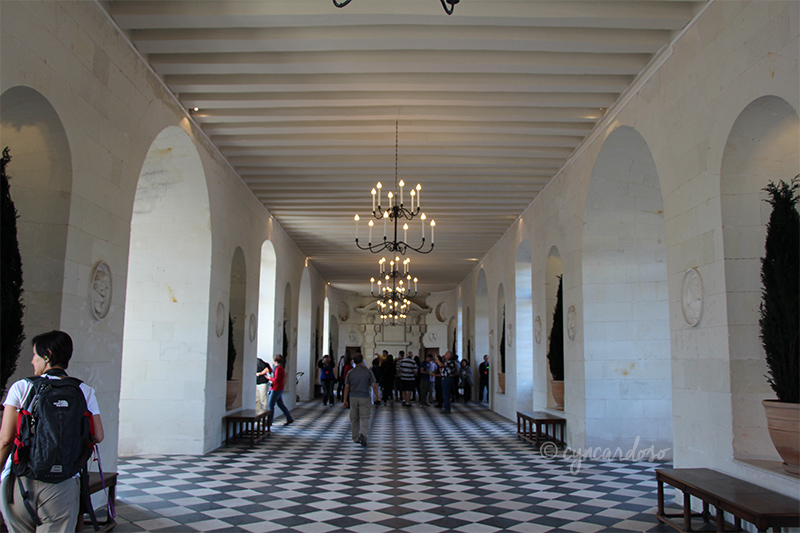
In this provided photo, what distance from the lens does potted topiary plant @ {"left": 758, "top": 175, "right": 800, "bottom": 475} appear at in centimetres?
A: 369

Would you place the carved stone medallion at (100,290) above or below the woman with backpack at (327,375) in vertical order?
above

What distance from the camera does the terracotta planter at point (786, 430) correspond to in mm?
3617

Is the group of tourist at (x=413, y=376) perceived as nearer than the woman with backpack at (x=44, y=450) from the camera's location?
No

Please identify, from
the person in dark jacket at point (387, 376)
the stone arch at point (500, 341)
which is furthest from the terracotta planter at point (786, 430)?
the person in dark jacket at point (387, 376)

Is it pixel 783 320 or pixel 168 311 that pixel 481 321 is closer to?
pixel 168 311

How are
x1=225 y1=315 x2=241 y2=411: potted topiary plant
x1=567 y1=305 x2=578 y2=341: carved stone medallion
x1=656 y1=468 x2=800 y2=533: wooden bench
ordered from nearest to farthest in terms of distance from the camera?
x1=656 y1=468 x2=800 y2=533: wooden bench < x1=567 y1=305 x2=578 y2=341: carved stone medallion < x1=225 y1=315 x2=241 y2=411: potted topiary plant

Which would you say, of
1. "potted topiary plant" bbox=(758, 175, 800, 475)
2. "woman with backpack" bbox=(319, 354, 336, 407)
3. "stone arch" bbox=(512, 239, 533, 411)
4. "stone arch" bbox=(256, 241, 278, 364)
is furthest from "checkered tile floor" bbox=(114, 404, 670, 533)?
"woman with backpack" bbox=(319, 354, 336, 407)

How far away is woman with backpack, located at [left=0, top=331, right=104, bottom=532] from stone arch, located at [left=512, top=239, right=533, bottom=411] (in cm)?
930

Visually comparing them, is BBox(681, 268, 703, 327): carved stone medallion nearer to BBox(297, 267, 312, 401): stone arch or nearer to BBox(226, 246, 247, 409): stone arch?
BBox(226, 246, 247, 409): stone arch

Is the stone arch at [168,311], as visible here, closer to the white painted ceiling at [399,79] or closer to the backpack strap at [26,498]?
the white painted ceiling at [399,79]

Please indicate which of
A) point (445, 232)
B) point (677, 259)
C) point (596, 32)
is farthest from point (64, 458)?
point (445, 232)

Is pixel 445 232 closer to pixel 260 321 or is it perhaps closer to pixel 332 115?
pixel 260 321

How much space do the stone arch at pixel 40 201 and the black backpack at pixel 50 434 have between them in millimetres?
1529

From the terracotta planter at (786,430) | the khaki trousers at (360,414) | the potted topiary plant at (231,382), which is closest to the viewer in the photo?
the terracotta planter at (786,430)
